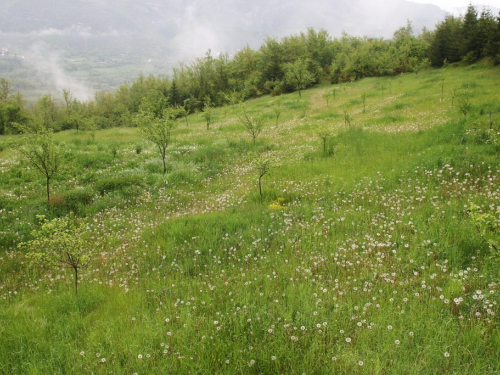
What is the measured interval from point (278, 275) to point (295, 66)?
53456 mm

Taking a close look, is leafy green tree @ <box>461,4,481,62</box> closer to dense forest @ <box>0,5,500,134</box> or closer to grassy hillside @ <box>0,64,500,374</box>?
dense forest @ <box>0,5,500,134</box>

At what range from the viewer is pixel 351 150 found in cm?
1293

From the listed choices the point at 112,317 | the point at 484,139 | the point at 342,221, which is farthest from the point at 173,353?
the point at 484,139

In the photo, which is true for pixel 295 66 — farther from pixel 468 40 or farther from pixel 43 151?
pixel 43 151

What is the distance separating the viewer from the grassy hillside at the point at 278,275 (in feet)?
11.3

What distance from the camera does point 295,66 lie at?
52125 mm

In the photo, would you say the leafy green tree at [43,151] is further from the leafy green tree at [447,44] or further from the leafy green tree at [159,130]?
the leafy green tree at [447,44]

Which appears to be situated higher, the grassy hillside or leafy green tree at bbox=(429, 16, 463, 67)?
leafy green tree at bbox=(429, 16, 463, 67)

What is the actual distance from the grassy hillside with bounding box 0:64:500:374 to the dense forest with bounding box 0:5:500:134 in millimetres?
31023

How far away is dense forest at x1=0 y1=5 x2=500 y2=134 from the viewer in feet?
144

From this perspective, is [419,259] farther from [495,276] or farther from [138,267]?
[138,267]

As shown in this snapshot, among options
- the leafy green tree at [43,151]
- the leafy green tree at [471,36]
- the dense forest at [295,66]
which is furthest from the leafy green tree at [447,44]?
the leafy green tree at [43,151]

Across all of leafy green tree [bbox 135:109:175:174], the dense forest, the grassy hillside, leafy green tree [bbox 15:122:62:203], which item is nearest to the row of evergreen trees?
the dense forest

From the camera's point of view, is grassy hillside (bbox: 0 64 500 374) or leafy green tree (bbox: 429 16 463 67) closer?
grassy hillside (bbox: 0 64 500 374)
